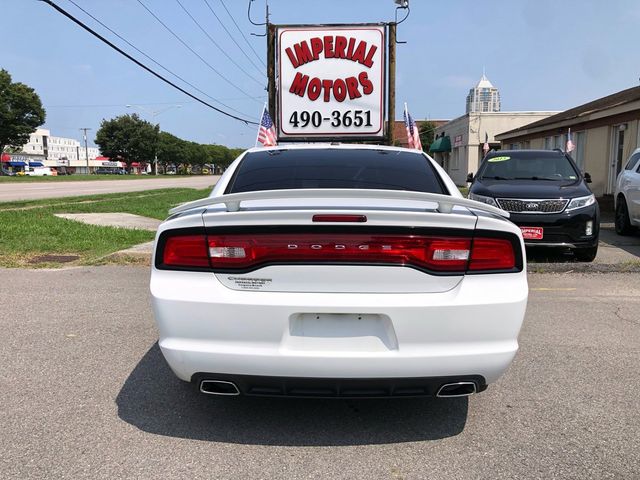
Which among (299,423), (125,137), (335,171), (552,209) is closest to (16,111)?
(125,137)

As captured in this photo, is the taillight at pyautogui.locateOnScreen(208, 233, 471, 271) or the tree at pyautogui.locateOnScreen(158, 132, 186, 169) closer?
the taillight at pyautogui.locateOnScreen(208, 233, 471, 271)

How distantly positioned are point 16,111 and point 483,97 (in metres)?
50.7

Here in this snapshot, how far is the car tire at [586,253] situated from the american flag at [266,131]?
6.15 meters

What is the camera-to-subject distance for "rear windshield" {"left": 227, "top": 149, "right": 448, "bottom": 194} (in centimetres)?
381

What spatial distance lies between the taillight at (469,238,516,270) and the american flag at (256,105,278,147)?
874cm

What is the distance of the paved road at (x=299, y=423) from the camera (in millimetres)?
2611

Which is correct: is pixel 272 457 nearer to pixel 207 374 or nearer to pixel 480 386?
pixel 207 374

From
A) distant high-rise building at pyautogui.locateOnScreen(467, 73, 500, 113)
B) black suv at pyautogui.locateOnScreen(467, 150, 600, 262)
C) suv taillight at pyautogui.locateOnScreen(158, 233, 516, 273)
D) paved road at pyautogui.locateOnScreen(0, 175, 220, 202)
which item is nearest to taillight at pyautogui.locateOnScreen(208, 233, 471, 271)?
suv taillight at pyautogui.locateOnScreen(158, 233, 516, 273)

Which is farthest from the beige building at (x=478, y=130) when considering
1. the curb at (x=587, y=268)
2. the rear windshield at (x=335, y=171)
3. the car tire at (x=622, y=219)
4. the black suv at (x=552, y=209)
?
the rear windshield at (x=335, y=171)

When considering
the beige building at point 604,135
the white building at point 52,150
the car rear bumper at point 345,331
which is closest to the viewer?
the car rear bumper at point 345,331

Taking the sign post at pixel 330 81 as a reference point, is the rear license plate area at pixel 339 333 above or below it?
below

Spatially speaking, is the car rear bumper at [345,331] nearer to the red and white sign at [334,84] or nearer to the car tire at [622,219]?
the car tire at [622,219]

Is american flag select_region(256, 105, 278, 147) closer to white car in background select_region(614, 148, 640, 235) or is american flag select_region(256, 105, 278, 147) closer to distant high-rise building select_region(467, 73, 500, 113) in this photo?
white car in background select_region(614, 148, 640, 235)

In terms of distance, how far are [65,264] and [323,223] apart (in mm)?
6390
